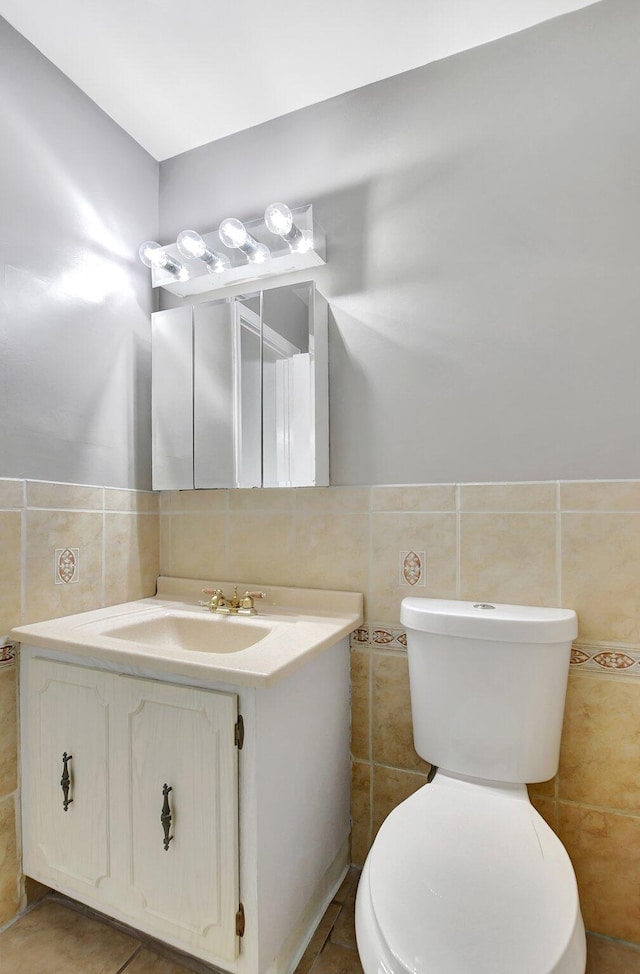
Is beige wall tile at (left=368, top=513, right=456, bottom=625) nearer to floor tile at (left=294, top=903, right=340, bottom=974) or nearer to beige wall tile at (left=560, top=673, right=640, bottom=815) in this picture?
beige wall tile at (left=560, top=673, right=640, bottom=815)

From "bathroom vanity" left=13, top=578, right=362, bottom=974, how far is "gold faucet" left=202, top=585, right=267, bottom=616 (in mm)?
41

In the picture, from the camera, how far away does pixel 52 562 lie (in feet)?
4.60

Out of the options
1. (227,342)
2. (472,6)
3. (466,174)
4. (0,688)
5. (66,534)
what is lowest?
(0,688)

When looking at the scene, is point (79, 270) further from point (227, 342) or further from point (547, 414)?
point (547, 414)

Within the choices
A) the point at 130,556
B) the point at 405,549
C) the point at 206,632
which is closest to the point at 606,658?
the point at 405,549

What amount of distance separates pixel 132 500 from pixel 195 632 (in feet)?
1.69

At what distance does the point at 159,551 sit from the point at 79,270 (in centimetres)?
93

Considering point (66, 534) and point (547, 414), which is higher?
point (547, 414)

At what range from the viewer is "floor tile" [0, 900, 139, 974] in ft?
3.77

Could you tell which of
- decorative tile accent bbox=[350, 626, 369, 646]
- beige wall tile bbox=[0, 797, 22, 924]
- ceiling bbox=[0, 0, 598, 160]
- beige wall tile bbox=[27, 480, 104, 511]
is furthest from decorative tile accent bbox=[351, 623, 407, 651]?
ceiling bbox=[0, 0, 598, 160]

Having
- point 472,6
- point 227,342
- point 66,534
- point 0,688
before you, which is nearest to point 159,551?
point 66,534

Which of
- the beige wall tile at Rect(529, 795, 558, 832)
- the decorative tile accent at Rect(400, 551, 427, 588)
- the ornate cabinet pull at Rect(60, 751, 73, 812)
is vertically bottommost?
the beige wall tile at Rect(529, 795, 558, 832)

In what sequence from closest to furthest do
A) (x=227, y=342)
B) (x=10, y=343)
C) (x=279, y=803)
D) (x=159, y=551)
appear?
(x=279, y=803)
(x=10, y=343)
(x=227, y=342)
(x=159, y=551)

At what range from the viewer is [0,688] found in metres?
1.28
